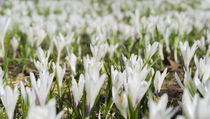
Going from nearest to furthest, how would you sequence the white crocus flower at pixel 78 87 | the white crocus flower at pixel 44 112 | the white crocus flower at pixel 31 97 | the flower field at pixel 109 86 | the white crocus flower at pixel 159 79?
the white crocus flower at pixel 44 112 < the flower field at pixel 109 86 < the white crocus flower at pixel 31 97 < the white crocus flower at pixel 78 87 < the white crocus flower at pixel 159 79

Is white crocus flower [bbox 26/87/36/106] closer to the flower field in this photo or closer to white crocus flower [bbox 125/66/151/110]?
the flower field

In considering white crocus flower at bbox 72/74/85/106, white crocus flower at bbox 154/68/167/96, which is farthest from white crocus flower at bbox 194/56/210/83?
white crocus flower at bbox 72/74/85/106

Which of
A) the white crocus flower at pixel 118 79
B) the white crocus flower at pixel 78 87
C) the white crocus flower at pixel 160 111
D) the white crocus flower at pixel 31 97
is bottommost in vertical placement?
the white crocus flower at pixel 160 111

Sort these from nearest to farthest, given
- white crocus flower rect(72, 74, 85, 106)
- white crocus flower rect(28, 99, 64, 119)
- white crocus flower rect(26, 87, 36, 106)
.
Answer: white crocus flower rect(28, 99, 64, 119) → white crocus flower rect(26, 87, 36, 106) → white crocus flower rect(72, 74, 85, 106)

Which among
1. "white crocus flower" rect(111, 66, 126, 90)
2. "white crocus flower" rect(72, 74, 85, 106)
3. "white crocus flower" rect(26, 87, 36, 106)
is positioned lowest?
"white crocus flower" rect(26, 87, 36, 106)

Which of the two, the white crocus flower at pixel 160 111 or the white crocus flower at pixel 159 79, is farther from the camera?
the white crocus flower at pixel 159 79

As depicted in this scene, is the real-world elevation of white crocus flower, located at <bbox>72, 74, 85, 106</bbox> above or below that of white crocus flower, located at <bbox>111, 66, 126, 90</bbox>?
below

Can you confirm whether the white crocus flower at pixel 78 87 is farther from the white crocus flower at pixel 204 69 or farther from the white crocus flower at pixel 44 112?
the white crocus flower at pixel 204 69

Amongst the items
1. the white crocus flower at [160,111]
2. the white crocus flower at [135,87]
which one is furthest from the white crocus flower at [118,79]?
the white crocus flower at [160,111]

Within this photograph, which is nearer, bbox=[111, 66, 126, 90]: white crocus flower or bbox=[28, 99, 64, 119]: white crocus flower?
bbox=[28, 99, 64, 119]: white crocus flower

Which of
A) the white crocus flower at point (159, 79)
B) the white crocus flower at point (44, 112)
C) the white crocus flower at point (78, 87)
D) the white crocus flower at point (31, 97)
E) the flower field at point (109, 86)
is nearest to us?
the white crocus flower at point (44, 112)

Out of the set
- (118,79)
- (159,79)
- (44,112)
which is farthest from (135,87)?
(44,112)

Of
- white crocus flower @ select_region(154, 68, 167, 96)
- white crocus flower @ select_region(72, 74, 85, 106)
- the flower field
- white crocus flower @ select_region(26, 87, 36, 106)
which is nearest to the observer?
the flower field

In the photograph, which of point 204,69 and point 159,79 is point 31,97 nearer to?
point 159,79
